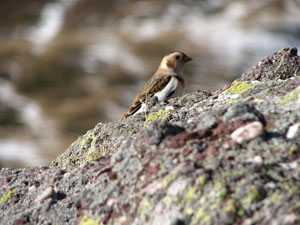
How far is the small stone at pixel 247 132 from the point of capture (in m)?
2.54

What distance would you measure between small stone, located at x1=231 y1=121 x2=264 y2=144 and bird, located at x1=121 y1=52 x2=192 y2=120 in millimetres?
3753

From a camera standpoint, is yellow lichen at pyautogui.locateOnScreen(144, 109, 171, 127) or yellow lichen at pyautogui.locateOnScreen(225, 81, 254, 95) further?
yellow lichen at pyautogui.locateOnScreen(144, 109, 171, 127)

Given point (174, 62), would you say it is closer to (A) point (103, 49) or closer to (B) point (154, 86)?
(B) point (154, 86)

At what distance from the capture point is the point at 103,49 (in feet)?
137

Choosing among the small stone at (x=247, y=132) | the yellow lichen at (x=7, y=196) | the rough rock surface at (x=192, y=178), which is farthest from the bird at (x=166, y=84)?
the small stone at (x=247, y=132)

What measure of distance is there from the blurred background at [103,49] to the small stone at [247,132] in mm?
18817

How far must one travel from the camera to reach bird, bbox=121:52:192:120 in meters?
6.87

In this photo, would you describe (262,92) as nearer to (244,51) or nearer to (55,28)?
(244,51)

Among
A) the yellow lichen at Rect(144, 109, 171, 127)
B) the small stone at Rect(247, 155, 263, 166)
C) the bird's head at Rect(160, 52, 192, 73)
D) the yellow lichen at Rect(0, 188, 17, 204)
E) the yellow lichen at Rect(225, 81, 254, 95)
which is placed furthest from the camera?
the bird's head at Rect(160, 52, 192, 73)

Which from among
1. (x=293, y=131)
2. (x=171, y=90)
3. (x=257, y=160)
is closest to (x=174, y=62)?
(x=171, y=90)

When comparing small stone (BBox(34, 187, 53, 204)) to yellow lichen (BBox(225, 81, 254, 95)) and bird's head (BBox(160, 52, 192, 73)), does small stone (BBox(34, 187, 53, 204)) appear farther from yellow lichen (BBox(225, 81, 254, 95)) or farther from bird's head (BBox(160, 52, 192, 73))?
bird's head (BBox(160, 52, 192, 73))

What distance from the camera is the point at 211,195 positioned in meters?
2.24

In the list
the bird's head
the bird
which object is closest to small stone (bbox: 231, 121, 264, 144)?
the bird

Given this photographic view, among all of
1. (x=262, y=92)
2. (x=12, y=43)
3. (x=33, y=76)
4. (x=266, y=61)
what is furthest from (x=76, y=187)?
(x=12, y=43)
